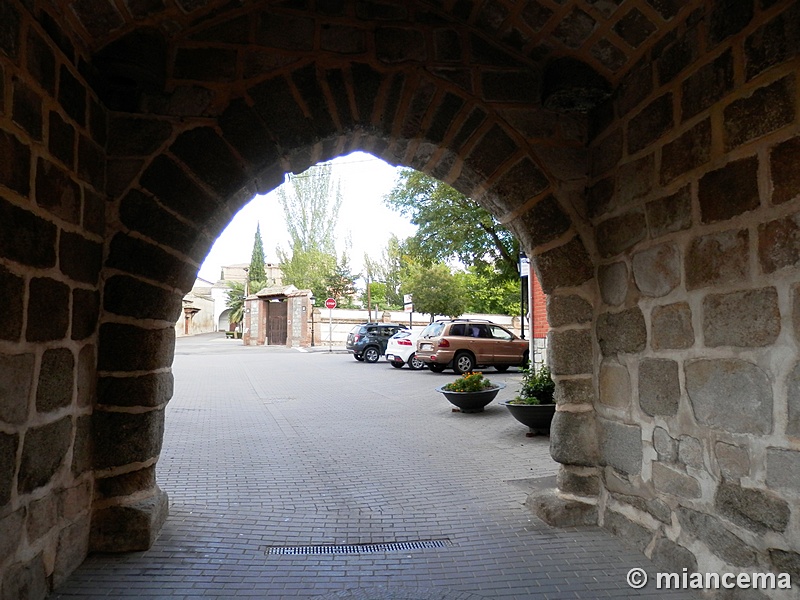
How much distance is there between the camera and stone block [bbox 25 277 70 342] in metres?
2.13

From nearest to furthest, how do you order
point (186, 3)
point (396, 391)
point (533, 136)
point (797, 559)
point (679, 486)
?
point (797, 559), point (679, 486), point (186, 3), point (533, 136), point (396, 391)

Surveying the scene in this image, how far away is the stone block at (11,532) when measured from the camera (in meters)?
1.95

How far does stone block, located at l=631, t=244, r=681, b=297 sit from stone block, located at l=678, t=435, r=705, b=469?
2.20ft

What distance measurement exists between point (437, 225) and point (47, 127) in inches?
391

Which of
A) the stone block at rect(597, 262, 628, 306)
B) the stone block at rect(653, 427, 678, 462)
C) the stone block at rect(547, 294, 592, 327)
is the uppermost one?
the stone block at rect(597, 262, 628, 306)

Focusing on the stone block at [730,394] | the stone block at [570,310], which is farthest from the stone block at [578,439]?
the stone block at [730,394]

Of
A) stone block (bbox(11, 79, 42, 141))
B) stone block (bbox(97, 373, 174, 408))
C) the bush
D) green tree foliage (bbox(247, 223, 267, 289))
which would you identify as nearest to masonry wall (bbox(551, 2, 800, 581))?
stone block (bbox(97, 373, 174, 408))

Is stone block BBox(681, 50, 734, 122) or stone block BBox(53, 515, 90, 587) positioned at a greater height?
stone block BBox(681, 50, 734, 122)

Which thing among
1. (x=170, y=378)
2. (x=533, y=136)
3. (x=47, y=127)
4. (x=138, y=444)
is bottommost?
(x=138, y=444)

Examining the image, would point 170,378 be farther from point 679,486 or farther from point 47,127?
point 679,486

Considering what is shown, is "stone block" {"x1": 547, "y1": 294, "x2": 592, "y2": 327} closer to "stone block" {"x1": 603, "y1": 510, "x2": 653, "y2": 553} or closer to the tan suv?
"stone block" {"x1": 603, "y1": 510, "x2": 653, "y2": 553}

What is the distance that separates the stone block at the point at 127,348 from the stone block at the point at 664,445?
2516 millimetres

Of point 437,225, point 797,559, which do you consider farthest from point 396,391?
point 797,559

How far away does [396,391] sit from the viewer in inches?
409
